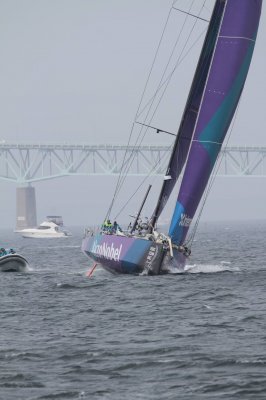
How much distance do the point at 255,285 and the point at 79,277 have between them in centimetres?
835

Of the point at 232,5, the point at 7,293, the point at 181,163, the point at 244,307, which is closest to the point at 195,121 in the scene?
the point at 181,163

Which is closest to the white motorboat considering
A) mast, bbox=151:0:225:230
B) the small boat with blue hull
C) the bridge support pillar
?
the bridge support pillar

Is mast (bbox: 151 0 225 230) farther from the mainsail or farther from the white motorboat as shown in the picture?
the white motorboat

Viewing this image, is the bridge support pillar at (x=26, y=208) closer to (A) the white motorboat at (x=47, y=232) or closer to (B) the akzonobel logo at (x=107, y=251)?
(A) the white motorboat at (x=47, y=232)

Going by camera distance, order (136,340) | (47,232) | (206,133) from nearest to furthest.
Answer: (136,340)
(206,133)
(47,232)

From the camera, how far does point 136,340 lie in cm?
1720

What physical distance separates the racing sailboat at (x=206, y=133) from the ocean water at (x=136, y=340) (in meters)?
0.87

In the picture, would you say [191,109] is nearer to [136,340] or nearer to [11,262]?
[11,262]

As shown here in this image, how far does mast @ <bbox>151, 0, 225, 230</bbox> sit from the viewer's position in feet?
99.9

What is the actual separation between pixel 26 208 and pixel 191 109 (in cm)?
11970

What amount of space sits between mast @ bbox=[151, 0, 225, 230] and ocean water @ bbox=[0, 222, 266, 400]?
3408 mm

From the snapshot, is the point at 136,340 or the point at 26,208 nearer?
the point at 136,340

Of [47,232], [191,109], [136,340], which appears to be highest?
[191,109]

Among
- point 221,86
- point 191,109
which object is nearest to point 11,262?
point 191,109
